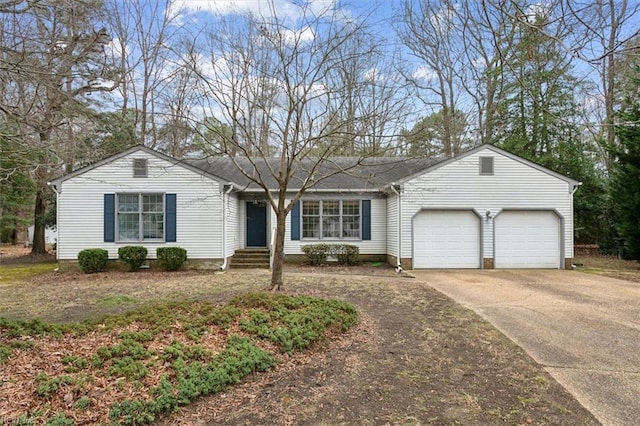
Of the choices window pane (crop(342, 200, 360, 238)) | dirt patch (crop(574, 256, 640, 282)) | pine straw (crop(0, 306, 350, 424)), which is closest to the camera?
pine straw (crop(0, 306, 350, 424))

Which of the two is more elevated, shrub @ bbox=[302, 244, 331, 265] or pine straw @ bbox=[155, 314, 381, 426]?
shrub @ bbox=[302, 244, 331, 265]

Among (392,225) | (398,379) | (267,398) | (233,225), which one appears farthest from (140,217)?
(398,379)

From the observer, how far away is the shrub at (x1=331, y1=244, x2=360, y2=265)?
1382 centimetres

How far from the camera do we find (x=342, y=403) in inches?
135

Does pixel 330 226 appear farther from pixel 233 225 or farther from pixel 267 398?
pixel 267 398

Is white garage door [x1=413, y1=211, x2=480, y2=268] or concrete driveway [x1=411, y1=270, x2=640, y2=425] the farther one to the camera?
white garage door [x1=413, y1=211, x2=480, y2=268]

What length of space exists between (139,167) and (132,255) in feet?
9.12

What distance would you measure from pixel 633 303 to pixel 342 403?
7216 mm

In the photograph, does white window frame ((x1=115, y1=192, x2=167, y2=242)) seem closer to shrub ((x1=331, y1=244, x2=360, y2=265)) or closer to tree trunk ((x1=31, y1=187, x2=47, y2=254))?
shrub ((x1=331, y1=244, x2=360, y2=265))

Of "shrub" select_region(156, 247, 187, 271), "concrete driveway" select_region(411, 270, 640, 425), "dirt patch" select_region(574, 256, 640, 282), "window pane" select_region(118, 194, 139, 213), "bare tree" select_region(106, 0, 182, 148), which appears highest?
"bare tree" select_region(106, 0, 182, 148)

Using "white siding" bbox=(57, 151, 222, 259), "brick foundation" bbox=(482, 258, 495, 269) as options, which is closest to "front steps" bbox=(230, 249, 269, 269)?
"white siding" bbox=(57, 151, 222, 259)

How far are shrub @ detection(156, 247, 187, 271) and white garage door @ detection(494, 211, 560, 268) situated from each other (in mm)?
10115

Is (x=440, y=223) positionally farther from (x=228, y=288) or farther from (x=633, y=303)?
(x=228, y=288)

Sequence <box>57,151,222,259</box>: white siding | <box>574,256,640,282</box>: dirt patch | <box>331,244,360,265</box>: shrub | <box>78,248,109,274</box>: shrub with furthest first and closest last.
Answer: <box>331,244,360,265</box>: shrub → <box>57,151,222,259</box>: white siding → <box>78,248,109,274</box>: shrub → <box>574,256,640,282</box>: dirt patch
